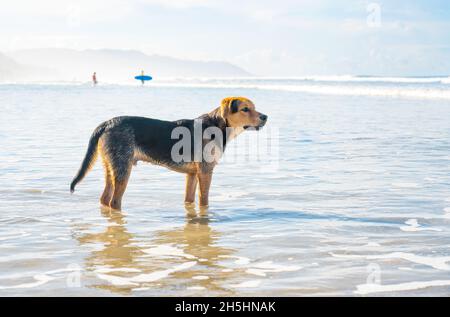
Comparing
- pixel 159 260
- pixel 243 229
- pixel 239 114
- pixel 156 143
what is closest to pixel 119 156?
pixel 156 143

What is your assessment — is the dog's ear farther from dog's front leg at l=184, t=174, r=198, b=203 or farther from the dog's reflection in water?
the dog's reflection in water

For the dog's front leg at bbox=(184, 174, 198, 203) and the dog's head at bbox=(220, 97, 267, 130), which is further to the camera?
the dog's front leg at bbox=(184, 174, 198, 203)

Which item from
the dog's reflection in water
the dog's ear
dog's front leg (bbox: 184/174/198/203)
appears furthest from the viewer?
dog's front leg (bbox: 184/174/198/203)

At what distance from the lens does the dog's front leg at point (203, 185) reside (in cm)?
839

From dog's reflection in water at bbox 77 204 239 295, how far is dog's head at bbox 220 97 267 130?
160cm

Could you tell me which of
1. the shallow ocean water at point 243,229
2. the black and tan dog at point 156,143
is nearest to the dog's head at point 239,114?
the black and tan dog at point 156,143

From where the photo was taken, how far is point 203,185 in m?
8.42

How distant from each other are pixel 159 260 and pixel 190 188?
2.90 meters

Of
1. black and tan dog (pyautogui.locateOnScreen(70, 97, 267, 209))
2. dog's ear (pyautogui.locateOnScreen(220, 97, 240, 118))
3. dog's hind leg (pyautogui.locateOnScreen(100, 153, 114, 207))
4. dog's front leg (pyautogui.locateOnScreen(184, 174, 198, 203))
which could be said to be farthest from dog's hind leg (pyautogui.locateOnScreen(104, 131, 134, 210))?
dog's ear (pyautogui.locateOnScreen(220, 97, 240, 118))

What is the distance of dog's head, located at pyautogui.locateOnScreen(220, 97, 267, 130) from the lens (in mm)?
8555

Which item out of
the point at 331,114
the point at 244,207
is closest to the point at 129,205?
the point at 244,207

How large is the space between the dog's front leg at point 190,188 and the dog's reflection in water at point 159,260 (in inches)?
42.5

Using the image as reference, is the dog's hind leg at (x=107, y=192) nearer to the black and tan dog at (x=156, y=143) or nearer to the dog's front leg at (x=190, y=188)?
the black and tan dog at (x=156, y=143)
